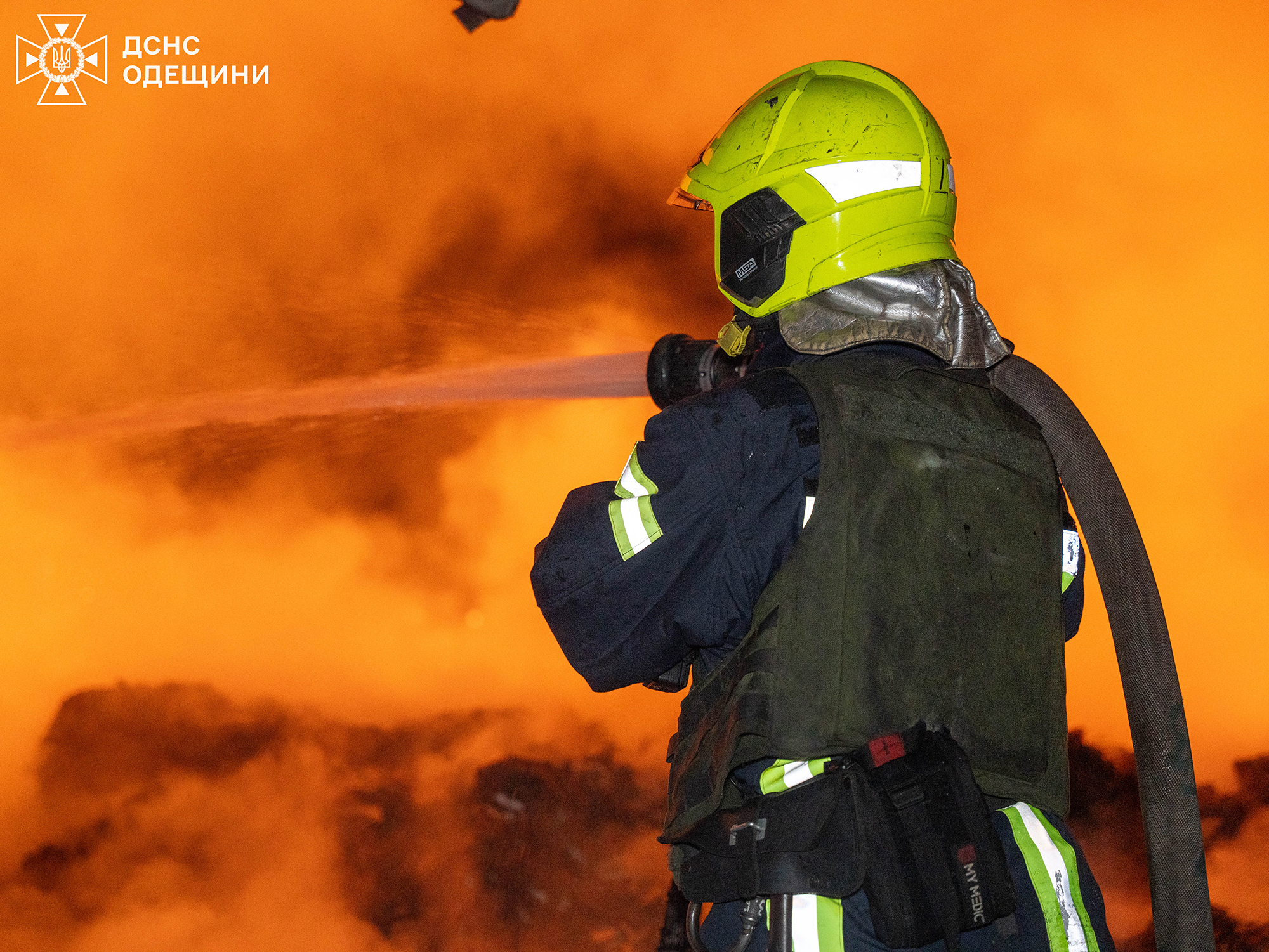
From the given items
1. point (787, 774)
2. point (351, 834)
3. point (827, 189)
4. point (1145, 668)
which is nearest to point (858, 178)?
point (827, 189)

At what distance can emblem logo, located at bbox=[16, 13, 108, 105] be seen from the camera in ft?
17.9

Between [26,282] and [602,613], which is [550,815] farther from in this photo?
[602,613]

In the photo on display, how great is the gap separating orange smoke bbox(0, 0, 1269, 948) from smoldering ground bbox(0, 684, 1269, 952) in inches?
4.2

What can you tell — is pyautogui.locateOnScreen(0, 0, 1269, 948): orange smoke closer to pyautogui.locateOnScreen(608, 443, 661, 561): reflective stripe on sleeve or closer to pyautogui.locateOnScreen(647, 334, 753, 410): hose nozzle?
pyautogui.locateOnScreen(647, 334, 753, 410): hose nozzle

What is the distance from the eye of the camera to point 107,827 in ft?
17.3

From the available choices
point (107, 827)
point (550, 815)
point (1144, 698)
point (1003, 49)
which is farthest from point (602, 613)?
point (1003, 49)

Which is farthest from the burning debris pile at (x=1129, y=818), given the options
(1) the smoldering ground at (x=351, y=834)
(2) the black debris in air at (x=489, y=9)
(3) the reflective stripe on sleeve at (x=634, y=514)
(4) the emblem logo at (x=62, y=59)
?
(4) the emblem logo at (x=62, y=59)

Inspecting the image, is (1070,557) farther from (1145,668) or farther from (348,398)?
(348,398)

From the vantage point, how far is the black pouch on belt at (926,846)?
1642mm

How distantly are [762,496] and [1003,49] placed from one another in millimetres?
4718

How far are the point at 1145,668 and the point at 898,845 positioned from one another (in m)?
1.04

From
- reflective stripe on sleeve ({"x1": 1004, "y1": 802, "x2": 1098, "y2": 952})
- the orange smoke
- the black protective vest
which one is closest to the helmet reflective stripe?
the black protective vest

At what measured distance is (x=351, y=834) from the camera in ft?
17.7

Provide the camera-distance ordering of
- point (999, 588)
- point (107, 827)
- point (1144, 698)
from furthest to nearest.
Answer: point (107, 827)
point (1144, 698)
point (999, 588)
